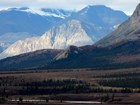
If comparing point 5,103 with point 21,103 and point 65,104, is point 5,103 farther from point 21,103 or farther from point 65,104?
point 65,104

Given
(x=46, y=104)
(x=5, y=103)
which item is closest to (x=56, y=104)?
(x=46, y=104)

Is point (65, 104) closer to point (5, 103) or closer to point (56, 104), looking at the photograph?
point (56, 104)

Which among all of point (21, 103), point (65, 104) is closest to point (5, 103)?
point (21, 103)
